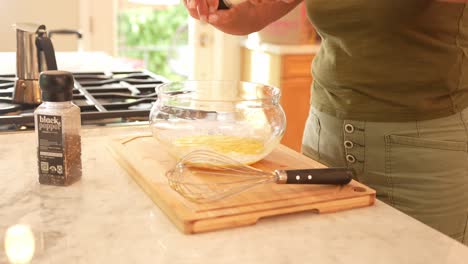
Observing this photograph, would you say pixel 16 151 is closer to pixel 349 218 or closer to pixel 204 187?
pixel 204 187

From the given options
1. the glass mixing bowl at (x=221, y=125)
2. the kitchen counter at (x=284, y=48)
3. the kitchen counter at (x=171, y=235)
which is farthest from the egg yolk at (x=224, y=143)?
the kitchen counter at (x=284, y=48)

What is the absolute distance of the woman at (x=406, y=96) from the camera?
3.14 ft

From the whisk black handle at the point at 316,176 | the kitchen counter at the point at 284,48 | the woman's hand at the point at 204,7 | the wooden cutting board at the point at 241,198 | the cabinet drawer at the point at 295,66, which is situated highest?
the woman's hand at the point at 204,7

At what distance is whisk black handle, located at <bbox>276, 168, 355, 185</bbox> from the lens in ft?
2.39

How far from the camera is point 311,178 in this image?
2.40 feet

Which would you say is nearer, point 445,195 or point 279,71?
point 445,195

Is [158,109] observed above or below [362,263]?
above

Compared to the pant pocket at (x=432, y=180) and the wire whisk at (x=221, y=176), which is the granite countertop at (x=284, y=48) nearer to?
the pant pocket at (x=432, y=180)

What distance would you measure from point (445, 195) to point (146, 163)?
53 centimetres

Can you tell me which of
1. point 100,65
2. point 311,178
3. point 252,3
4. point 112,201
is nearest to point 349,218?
point 311,178

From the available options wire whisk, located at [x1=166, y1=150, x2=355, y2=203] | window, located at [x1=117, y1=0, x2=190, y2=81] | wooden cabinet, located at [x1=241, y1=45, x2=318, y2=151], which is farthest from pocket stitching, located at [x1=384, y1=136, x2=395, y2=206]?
window, located at [x1=117, y1=0, x2=190, y2=81]

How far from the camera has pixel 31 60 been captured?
4.13 feet

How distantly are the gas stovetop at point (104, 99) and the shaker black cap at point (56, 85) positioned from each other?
38 cm

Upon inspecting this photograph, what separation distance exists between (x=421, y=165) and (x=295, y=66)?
2.06 metres
